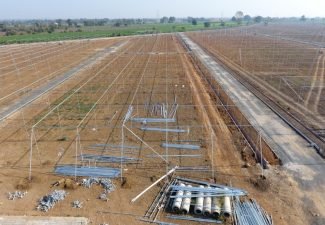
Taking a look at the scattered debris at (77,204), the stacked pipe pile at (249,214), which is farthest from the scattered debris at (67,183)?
the stacked pipe pile at (249,214)

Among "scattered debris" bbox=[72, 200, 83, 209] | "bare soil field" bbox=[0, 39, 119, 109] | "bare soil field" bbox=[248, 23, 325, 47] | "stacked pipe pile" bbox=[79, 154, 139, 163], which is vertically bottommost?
"bare soil field" bbox=[248, 23, 325, 47]

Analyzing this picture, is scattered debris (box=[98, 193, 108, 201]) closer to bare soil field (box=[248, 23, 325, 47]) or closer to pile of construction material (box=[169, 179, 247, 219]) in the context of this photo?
pile of construction material (box=[169, 179, 247, 219])

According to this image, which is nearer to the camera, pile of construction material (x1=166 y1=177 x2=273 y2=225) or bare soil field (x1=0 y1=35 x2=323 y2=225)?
pile of construction material (x1=166 y1=177 x2=273 y2=225)

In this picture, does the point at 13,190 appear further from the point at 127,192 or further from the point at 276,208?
the point at 276,208

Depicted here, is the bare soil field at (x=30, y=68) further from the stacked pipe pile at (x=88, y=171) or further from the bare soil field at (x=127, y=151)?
→ the stacked pipe pile at (x=88, y=171)

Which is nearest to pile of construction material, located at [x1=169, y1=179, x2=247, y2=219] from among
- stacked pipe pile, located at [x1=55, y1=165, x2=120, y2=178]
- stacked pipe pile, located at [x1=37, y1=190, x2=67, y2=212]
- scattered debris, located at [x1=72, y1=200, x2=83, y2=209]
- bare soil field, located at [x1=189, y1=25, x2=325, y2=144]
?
stacked pipe pile, located at [x1=55, y1=165, x2=120, y2=178]

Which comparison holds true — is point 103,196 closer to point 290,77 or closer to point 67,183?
point 67,183
